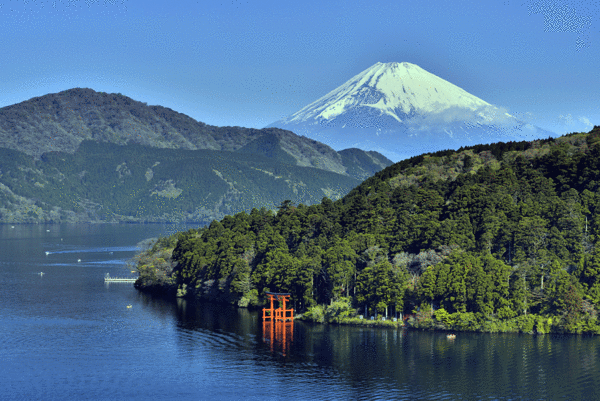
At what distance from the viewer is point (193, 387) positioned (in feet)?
310

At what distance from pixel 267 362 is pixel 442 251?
4530cm

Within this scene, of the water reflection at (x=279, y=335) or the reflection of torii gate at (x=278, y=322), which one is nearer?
the water reflection at (x=279, y=335)

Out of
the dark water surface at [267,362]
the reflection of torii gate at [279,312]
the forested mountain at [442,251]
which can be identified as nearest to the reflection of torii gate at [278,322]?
the reflection of torii gate at [279,312]

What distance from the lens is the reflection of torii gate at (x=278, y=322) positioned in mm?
123250

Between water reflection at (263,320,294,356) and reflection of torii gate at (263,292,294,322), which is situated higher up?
reflection of torii gate at (263,292,294,322)

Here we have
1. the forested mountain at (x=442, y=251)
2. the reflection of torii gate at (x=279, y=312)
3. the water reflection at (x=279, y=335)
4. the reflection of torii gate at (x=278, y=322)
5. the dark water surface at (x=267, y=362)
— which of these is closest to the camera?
the dark water surface at (x=267, y=362)

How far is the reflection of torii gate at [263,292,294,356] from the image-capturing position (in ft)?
404

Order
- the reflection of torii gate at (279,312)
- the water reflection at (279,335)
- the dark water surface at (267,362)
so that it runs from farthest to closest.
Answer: the reflection of torii gate at (279,312)
the water reflection at (279,335)
the dark water surface at (267,362)

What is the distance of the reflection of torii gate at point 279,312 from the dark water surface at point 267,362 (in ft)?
11.8

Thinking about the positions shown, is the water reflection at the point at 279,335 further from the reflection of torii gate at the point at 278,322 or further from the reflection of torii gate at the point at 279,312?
the reflection of torii gate at the point at 279,312

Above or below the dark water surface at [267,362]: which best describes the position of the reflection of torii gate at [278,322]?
above

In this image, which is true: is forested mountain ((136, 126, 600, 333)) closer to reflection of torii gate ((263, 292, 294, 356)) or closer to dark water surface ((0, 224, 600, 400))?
reflection of torii gate ((263, 292, 294, 356))

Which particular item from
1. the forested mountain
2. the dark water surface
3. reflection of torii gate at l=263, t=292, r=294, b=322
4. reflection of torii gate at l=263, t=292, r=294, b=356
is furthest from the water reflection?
the forested mountain

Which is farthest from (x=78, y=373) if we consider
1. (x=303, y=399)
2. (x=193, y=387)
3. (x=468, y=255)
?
(x=468, y=255)
